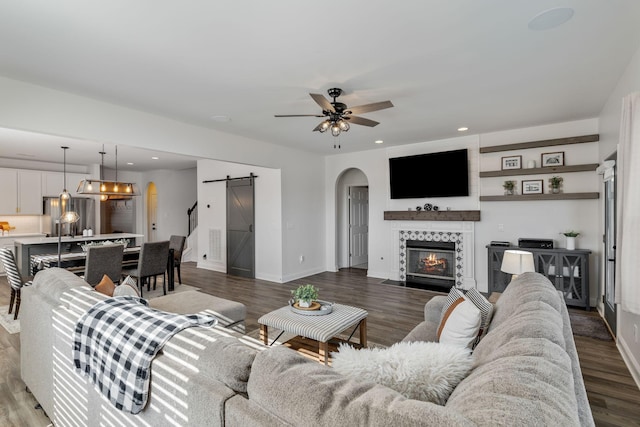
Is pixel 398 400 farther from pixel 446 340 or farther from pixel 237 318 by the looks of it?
pixel 237 318

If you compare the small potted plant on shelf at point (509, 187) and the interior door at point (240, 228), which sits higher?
the small potted plant on shelf at point (509, 187)

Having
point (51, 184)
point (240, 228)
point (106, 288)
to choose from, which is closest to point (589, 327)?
point (106, 288)

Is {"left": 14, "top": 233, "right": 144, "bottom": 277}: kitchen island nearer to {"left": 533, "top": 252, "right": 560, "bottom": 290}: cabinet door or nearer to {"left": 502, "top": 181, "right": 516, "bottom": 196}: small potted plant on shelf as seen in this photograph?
{"left": 502, "top": 181, "right": 516, "bottom": 196}: small potted plant on shelf

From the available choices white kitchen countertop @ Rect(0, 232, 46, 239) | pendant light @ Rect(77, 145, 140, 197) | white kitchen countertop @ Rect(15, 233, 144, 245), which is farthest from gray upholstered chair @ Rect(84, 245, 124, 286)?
white kitchen countertop @ Rect(0, 232, 46, 239)

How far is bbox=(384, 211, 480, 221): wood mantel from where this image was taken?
5.46m

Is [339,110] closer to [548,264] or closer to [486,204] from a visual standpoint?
[486,204]

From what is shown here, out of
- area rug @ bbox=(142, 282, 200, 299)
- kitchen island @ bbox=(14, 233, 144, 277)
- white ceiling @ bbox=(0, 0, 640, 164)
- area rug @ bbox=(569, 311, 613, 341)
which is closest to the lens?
white ceiling @ bbox=(0, 0, 640, 164)

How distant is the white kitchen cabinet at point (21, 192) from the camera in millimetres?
6996

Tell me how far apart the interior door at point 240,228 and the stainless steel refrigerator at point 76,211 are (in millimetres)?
3914

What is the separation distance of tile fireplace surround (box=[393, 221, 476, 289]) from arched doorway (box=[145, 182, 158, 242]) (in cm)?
745

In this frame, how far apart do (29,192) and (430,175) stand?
8935 millimetres

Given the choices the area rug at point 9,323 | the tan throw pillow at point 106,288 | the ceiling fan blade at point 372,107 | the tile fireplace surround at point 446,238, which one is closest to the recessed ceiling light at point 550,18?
the ceiling fan blade at point 372,107

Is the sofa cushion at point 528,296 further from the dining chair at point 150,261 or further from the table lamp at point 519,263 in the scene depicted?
the dining chair at point 150,261

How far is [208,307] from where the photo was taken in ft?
9.57
